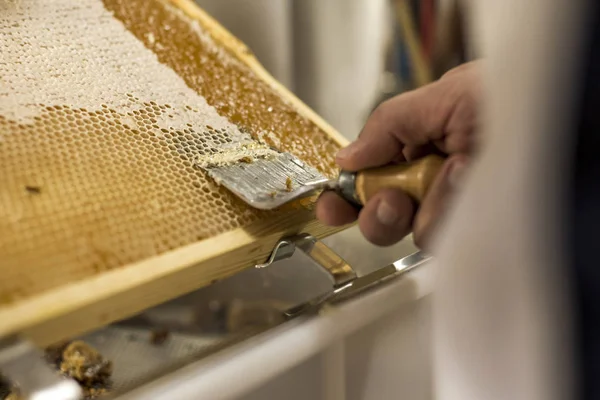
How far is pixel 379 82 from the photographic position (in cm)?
114

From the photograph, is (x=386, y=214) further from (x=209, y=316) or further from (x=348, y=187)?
(x=209, y=316)

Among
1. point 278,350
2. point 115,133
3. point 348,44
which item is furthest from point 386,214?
point 348,44

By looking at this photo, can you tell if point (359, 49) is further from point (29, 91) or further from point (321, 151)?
point (29, 91)

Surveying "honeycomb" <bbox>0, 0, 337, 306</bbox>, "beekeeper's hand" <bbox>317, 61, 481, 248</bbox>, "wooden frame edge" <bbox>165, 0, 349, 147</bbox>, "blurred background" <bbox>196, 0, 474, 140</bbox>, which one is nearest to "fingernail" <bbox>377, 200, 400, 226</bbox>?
"beekeeper's hand" <bbox>317, 61, 481, 248</bbox>

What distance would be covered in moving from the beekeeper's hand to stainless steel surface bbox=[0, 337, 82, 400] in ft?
0.88

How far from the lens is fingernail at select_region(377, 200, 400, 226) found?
485 mm

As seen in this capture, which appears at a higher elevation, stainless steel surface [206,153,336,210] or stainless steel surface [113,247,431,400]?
stainless steel surface [206,153,336,210]

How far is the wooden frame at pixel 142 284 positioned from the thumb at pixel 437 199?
149 mm

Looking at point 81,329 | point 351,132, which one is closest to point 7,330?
point 81,329

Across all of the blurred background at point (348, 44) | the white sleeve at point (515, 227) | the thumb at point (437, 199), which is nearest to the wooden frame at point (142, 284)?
the thumb at point (437, 199)

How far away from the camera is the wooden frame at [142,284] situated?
412 millimetres

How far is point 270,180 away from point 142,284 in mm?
168

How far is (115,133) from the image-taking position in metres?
0.57

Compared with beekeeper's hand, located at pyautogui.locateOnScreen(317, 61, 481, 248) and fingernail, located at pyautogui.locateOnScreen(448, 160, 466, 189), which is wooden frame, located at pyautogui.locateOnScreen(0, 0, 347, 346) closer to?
beekeeper's hand, located at pyautogui.locateOnScreen(317, 61, 481, 248)
